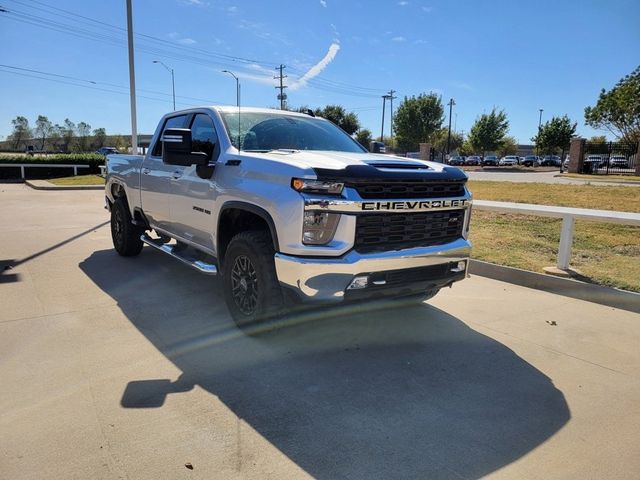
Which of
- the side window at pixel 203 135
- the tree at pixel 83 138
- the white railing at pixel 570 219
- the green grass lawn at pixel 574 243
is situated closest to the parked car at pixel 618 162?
the green grass lawn at pixel 574 243

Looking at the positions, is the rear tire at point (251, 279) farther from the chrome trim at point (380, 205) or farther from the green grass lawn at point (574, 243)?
the green grass lawn at point (574, 243)

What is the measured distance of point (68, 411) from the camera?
305 cm

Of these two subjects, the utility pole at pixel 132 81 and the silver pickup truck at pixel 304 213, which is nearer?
the silver pickup truck at pixel 304 213

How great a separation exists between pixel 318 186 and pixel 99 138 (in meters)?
108

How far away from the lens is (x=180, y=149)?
4.45 m

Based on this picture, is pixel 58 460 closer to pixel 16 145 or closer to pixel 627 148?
pixel 627 148

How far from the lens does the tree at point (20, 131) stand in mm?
106438

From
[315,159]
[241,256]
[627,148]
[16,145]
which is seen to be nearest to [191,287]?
[241,256]

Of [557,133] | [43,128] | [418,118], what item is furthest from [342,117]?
[43,128]

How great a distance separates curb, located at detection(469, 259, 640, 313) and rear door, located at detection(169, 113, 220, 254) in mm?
3877

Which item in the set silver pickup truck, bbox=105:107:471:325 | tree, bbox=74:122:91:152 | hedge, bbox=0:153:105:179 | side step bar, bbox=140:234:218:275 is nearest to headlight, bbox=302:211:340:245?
silver pickup truck, bbox=105:107:471:325

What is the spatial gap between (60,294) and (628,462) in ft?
17.9

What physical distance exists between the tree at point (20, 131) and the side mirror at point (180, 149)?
12132 cm

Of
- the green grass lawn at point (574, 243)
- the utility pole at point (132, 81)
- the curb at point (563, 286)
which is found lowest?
the curb at point (563, 286)
